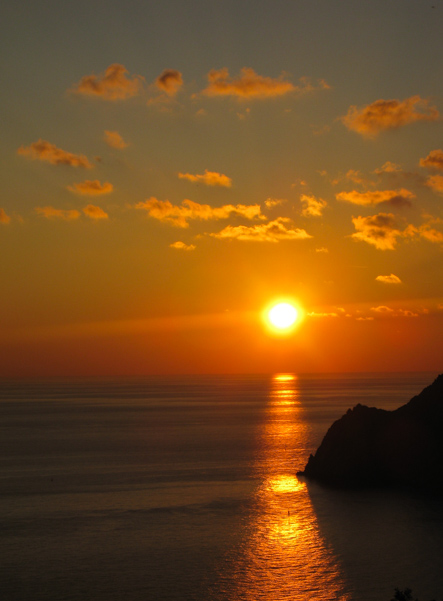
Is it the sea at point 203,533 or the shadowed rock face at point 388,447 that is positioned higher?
the shadowed rock face at point 388,447

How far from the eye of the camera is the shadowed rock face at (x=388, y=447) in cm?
4378

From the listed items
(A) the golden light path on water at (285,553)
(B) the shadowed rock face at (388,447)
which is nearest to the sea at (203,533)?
(A) the golden light path on water at (285,553)

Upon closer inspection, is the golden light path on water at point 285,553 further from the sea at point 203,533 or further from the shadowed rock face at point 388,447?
the shadowed rock face at point 388,447

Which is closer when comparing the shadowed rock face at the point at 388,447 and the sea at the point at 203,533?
the sea at the point at 203,533

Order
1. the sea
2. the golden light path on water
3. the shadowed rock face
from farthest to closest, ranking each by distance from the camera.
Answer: the shadowed rock face
the sea
the golden light path on water

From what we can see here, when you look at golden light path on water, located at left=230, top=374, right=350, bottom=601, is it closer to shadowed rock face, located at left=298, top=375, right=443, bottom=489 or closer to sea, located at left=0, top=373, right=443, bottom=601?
sea, located at left=0, top=373, right=443, bottom=601

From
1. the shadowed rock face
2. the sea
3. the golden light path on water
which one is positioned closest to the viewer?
the golden light path on water

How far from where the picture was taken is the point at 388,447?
1784 inches

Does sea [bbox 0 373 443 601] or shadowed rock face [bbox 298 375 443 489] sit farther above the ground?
shadowed rock face [bbox 298 375 443 489]

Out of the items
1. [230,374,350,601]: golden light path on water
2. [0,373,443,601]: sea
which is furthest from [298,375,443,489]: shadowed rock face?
[230,374,350,601]: golden light path on water

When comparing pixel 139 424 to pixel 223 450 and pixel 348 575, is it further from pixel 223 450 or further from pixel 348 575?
pixel 348 575

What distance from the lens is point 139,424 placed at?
100250mm

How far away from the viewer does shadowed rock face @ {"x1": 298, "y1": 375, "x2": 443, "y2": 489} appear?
43.8 m

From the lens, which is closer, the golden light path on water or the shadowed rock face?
the golden light path on water
